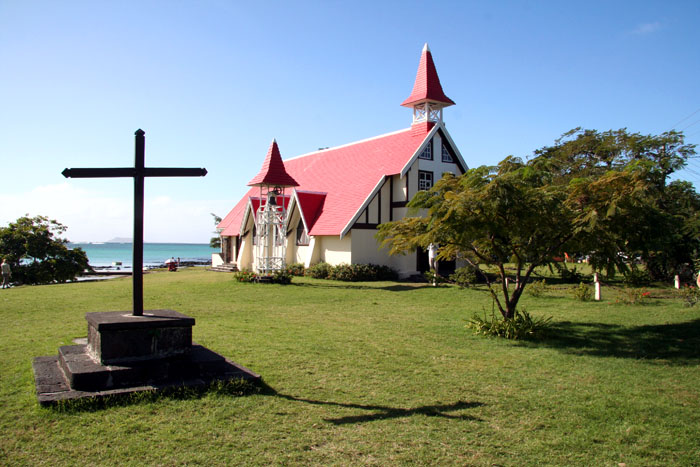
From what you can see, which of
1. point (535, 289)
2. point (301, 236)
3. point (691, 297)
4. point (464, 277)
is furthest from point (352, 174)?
point (691, 297)

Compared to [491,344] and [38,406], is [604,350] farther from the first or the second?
[38,406]

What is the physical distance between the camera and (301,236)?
95.3ft

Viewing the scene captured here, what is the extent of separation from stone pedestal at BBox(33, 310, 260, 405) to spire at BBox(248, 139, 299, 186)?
18008 mm

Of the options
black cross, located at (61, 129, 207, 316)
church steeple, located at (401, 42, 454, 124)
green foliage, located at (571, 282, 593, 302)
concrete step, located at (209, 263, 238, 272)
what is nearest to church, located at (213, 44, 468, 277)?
church steeple, located at (401, 42, 454, 124)

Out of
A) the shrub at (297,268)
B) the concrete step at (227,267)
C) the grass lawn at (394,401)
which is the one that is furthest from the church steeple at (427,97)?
the grass lawn at (394,401)

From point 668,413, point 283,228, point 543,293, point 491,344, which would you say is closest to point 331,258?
point 283,228

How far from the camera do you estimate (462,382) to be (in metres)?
7.48

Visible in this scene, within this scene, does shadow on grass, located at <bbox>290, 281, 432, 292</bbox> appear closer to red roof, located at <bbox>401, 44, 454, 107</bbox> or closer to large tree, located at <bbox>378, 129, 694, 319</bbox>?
large tree, located at <bbox>378, 129, 694, 319</bbox>

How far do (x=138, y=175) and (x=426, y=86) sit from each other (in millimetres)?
22518

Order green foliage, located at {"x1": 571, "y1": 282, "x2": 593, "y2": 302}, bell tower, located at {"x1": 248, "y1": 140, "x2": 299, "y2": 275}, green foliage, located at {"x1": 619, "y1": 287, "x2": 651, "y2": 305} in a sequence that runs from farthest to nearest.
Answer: bell tower, located at {"x1": 248, "y1": 140, "x2": 299, "y2": 275} < green foliage, located at {"x1": 571, "y1": 282, "x2": 593, "y2": 302} < green foliage, located at {"x1": 619, "y1": 287, "x2": 651, "y2": 305}

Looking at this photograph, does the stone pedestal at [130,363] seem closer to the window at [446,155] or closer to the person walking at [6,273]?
the person walking at [6,273]

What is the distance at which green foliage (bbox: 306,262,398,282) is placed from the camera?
2430 centimetres

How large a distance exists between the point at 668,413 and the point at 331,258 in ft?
67.8

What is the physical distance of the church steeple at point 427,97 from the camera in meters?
27.2
